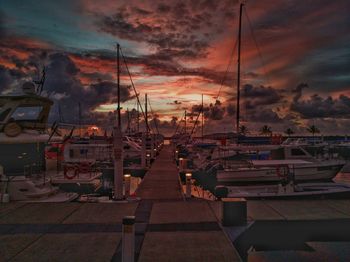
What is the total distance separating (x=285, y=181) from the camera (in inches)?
850

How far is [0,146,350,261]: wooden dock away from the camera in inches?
294

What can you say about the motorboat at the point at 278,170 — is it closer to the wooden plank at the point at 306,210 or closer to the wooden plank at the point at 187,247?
the wooden plank at the point at 306,210

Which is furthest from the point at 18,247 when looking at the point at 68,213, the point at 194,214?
the point at 194,214

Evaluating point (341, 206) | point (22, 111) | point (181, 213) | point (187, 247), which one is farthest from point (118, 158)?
point (341, 206)

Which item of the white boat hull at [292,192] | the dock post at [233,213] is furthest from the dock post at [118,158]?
the white boat hull at [292,192]

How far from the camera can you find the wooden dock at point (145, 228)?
24.5 ft

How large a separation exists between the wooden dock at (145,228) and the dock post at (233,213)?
0.79 feet

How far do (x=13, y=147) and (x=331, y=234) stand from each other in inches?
603

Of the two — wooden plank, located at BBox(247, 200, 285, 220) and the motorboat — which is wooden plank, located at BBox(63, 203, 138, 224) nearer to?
wooden plank, located at BBox(247, 200, 285, 220)

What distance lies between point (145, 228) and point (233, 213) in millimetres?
2561

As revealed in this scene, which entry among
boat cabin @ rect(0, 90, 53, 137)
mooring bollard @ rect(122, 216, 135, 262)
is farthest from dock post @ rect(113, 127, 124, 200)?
mooring bollard @ rect(122, 216, 135, 262)

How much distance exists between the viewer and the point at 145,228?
369 inches

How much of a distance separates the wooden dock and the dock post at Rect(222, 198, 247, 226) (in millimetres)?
240

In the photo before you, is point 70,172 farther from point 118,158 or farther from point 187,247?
point 187,247
